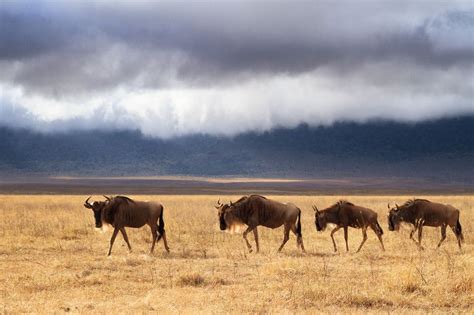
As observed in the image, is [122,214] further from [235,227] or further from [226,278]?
[226,278]

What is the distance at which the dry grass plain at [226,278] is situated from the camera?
35.3 ft

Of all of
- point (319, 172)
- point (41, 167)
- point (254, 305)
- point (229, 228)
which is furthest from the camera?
point (41, 167)

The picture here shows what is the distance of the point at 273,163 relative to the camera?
195375 mm

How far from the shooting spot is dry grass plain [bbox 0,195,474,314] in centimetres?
1077

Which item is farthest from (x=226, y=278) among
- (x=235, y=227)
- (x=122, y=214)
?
(x=122, y=214)

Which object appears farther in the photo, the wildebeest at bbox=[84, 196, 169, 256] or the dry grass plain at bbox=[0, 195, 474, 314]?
the wildebeest at bbox=[84, 196, 169, 256]

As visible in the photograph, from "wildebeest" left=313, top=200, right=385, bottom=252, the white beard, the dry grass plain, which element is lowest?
the dry grass plain

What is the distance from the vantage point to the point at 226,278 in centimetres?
1355

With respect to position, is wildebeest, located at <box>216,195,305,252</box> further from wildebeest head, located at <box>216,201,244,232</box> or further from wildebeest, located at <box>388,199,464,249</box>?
wildebeest, located at <box>388,199,464,249</box>

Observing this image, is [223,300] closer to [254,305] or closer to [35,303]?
[254,305]

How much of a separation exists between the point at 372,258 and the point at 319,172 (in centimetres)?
16341

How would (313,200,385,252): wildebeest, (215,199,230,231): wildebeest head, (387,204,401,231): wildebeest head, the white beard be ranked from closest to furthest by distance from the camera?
(215,199,230,231): wildebeest head → the white beard → (313,200,385,252): wildebeest → (387,204,401,231): wildebeest head

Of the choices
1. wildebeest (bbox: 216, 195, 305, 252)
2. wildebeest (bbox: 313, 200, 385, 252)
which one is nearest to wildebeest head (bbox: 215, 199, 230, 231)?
wildebeest (bbox: 216, 195, 305, 252)

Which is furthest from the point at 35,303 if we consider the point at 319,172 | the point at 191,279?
the point at 319,172
